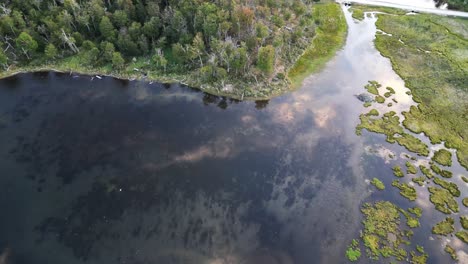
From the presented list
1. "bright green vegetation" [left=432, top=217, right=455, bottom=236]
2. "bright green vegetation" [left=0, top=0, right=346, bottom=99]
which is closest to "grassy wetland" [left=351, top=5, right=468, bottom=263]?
"bright green vegetation" [left=432, top=217, right=455, bottom=236]

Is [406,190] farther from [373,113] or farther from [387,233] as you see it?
[373,113]

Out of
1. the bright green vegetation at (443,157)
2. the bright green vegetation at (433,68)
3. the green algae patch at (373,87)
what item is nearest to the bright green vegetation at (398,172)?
the bright green vegetation at (443,157)

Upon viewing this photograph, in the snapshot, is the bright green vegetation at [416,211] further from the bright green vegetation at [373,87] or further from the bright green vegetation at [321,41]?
the bright green vegetation at [321,41]

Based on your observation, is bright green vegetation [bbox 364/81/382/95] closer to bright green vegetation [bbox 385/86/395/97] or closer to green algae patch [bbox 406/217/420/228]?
bright green vegetation [bbox 385/86/395/97]

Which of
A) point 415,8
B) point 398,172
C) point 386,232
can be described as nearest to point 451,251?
point 386,232

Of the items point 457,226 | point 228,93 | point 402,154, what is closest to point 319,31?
point 228,93

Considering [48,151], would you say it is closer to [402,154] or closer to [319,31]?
[402,154]
